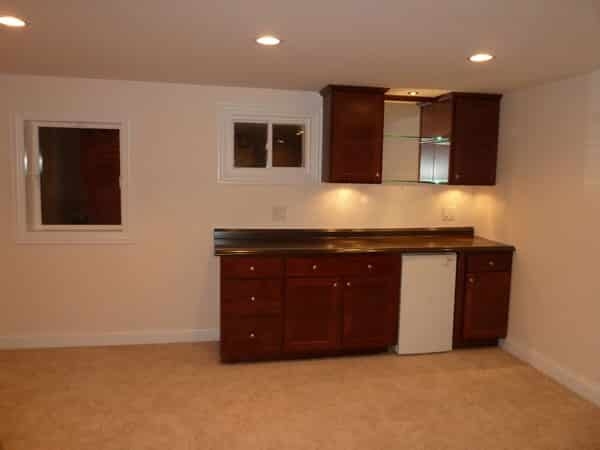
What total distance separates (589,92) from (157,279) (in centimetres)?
367

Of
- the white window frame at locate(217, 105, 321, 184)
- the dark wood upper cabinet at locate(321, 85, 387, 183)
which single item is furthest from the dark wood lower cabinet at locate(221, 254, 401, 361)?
the white window frame at locate(217, 105, 321, 184)

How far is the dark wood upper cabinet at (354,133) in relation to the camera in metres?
3.79

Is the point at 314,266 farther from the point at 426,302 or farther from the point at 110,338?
the point at 110,338

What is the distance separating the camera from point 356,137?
386 cm

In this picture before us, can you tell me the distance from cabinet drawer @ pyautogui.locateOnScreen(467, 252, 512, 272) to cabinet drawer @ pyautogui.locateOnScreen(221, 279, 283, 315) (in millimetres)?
1667

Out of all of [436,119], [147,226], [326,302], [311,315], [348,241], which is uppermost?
[436,119]

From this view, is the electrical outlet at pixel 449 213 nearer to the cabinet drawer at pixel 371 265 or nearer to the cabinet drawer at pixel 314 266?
the cabinet drawer at pixel 371 265

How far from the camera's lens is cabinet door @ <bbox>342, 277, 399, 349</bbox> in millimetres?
3699

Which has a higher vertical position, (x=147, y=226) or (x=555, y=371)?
(x=147, y=226)

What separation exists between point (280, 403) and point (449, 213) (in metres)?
2.53

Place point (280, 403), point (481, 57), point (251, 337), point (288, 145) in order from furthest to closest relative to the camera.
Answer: point (288, 145), point (251, 337), point (280, 403), point (481, 57)

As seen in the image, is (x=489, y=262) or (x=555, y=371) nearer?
(x=555, y=371)

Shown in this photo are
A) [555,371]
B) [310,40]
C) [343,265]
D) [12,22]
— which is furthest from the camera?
[343,265]

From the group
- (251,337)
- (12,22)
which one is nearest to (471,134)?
(251,337)
